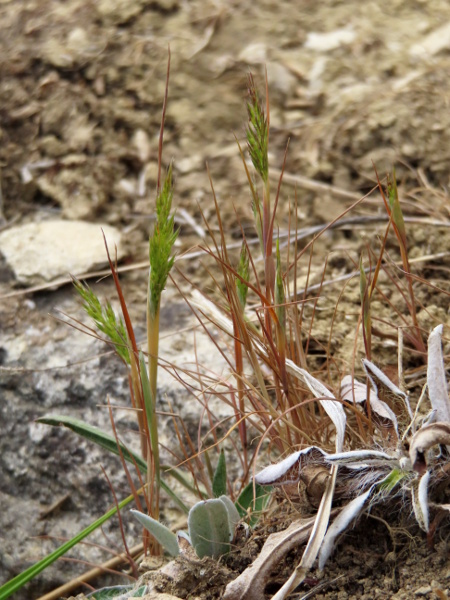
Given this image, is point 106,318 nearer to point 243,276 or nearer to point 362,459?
point 243,276

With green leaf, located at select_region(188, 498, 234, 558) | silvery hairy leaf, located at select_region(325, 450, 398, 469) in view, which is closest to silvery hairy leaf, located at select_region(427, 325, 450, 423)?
silvery hairy leaf, located at select_region(325, 450, 398, 469)

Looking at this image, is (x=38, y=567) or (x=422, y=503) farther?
(x=38, y=567)

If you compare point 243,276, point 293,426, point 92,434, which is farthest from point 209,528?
point 243,276

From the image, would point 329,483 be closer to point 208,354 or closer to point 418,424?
point 418,424

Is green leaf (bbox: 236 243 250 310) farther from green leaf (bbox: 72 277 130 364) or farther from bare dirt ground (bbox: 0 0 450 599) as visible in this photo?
bare dirt ground (bbox: 0 0 450 599)

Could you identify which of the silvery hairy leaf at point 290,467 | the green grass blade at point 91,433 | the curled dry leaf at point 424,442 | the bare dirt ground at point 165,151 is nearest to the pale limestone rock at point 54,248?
the bare dirt ground at point 165,151

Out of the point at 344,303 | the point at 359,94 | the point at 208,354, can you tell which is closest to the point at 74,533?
the point at 208,354
